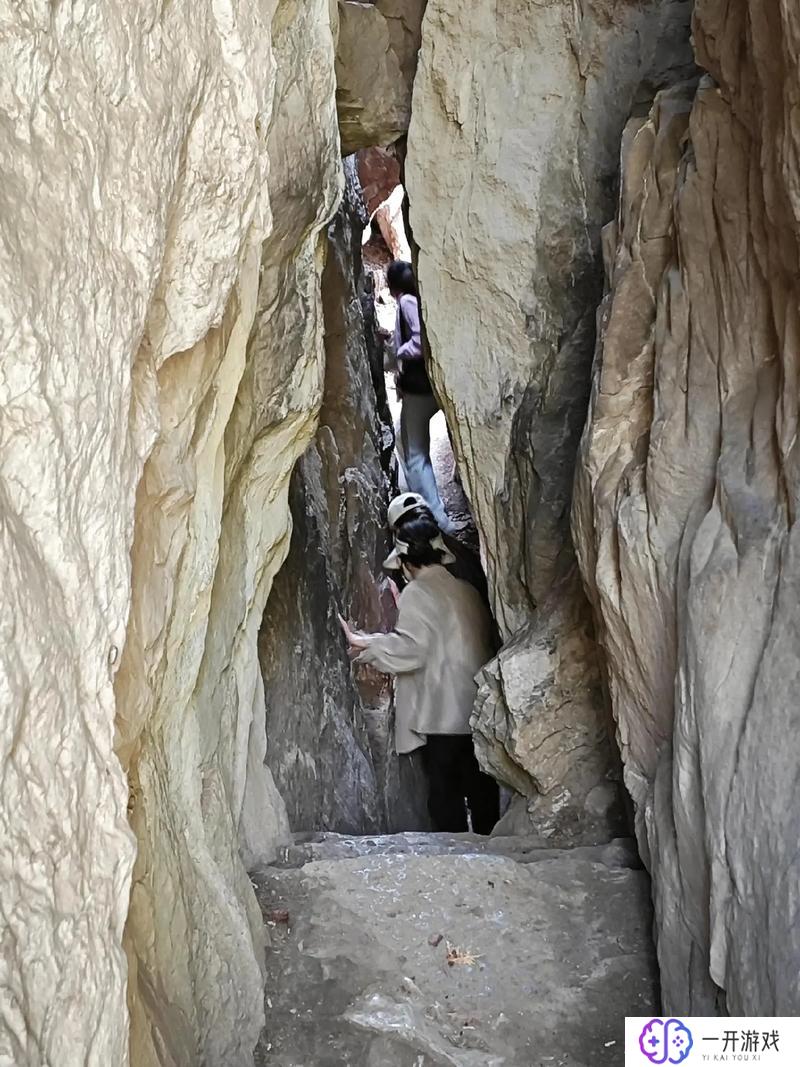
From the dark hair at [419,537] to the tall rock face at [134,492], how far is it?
221 cm

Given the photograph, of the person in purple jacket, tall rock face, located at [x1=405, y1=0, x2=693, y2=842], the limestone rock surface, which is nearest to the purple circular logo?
tall rock face, located at [x1=405, y1=0, x2=693, y2=842]

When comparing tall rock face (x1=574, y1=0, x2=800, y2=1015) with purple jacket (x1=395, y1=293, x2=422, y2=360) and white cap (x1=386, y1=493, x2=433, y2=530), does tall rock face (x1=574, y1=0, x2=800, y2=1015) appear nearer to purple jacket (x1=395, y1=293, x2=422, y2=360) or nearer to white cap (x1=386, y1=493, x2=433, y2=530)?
white cap (x1=386, y1=493, x2=433, y2=530)

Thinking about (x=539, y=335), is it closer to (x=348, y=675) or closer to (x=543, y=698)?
(x=543, y=698)

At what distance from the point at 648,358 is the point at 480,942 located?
1.88m

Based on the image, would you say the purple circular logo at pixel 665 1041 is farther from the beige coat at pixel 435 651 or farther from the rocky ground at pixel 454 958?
the beige coat at pixel 435 651

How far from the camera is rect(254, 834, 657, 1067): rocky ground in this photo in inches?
102

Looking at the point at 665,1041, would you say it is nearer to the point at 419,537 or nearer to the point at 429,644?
the point at 429,644

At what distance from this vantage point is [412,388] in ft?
23.2

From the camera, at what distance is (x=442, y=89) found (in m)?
4.64

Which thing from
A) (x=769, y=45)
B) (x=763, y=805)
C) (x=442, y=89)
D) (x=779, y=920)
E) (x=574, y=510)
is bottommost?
(x=779, y=920)

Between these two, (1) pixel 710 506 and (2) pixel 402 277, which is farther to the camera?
(2) pixel 402 277

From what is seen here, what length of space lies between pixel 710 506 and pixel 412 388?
4571mm

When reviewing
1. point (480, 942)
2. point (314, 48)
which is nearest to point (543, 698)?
point (480, 942)

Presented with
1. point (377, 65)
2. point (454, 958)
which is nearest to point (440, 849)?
point (454, 958)
